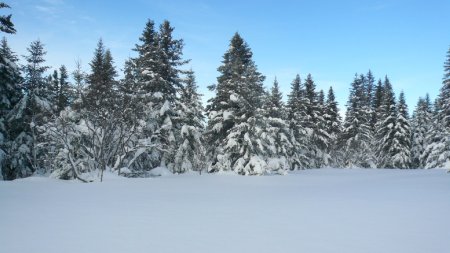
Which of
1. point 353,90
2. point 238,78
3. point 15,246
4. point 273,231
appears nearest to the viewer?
point 15,246

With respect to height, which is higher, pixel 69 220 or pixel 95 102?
pixel 95 102

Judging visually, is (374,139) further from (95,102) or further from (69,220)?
(69,220)

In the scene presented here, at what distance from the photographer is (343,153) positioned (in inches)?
2354

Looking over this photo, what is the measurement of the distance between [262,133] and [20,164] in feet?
64.8

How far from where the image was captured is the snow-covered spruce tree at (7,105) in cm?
2642

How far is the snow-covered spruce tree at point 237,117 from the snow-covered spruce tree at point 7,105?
15.9 m

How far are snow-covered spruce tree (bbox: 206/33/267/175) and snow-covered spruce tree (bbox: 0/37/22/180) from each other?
1586 centimetres

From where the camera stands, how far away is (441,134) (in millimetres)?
44531

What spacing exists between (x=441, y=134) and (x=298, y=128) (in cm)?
1800

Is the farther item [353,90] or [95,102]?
[353,90]

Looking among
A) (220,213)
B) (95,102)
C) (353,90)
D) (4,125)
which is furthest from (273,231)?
(353,90)

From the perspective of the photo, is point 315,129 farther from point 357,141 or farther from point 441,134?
point 441,134

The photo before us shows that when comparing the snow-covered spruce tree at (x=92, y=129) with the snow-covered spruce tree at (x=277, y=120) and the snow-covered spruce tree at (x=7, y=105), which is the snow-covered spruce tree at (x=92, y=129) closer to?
the snow-covered spruce tree at (x=7, y=105)

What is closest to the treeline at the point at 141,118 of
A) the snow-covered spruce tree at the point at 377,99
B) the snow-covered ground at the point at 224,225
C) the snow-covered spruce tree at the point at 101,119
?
the snow-covered spruce tree at the point at 101,119
